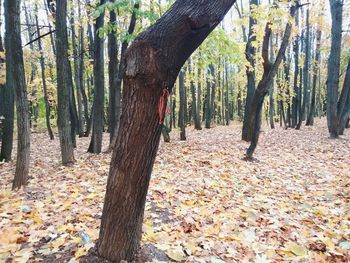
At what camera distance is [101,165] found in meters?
7.83

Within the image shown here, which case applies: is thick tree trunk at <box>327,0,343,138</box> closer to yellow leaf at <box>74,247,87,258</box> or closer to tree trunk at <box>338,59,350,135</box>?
tree trunk at <box>338,59,350,135</box>

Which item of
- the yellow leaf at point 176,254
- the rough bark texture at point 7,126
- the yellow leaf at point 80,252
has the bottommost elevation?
the yellow leaf at point 176,254

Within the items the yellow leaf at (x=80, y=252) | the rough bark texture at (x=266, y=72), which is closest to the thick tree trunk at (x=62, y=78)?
the rough bark texture at (x=266, y=72)

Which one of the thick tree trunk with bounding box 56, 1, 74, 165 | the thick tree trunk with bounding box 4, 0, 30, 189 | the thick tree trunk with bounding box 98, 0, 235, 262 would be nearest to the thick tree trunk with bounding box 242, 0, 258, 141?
the thick tree trunk with bounding box 56, 1, 74, 165

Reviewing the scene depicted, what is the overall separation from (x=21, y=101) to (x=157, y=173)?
9.92 ft

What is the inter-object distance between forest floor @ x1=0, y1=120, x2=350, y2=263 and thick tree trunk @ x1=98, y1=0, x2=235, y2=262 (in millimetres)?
512

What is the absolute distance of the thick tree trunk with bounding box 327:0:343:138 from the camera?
12.4 metres

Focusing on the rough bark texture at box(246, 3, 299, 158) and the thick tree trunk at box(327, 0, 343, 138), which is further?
the thick tree trunk at box(327, 0, 343, 138)

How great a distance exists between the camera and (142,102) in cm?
270

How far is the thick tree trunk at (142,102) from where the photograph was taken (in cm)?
261

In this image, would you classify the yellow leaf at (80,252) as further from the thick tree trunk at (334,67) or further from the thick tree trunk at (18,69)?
the thick tree trunk at (334,67)

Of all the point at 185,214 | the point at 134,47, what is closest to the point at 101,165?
the point at 185,214

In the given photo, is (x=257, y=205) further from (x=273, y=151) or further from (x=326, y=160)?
(x=273, y=151)

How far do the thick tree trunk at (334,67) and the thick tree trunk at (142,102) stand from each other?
11556 millimetres
